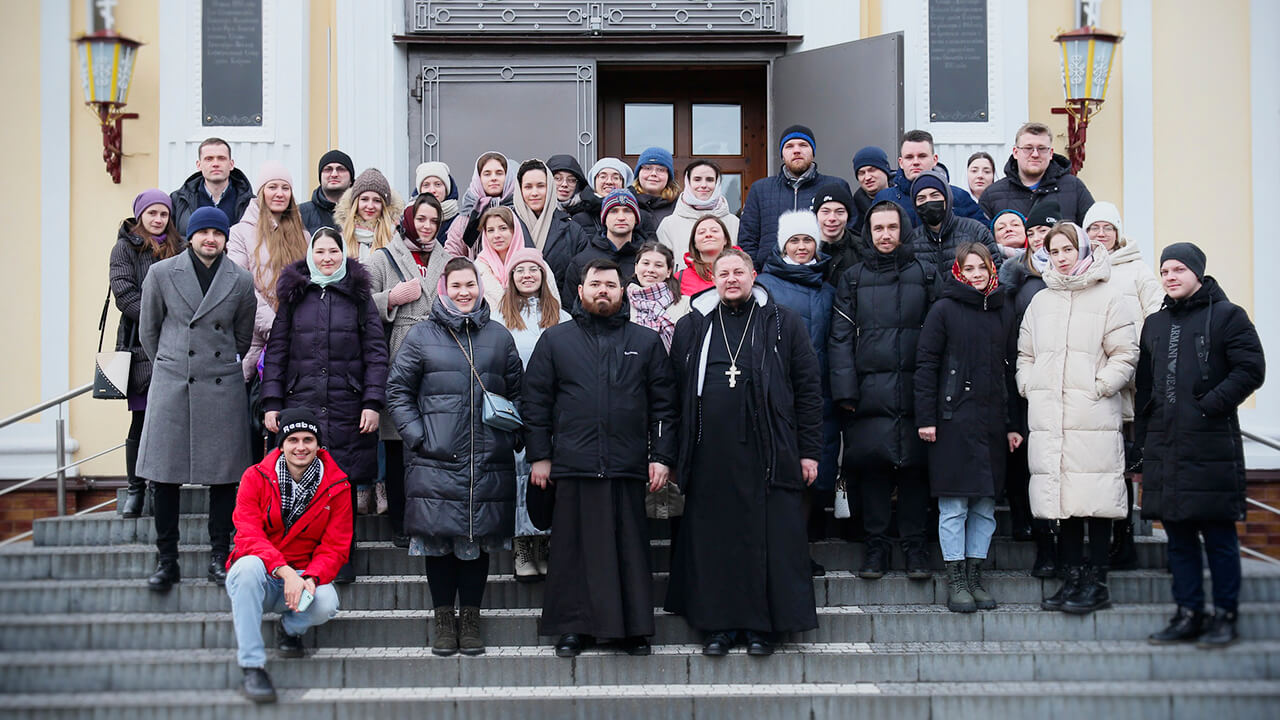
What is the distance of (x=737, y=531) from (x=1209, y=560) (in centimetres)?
230

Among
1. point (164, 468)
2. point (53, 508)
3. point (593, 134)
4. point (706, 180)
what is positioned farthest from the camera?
point (593, 134)

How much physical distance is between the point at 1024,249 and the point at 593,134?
4.13m

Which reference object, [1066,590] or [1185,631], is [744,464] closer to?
[1066,590]

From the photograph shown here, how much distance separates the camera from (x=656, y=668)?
5.45 metres

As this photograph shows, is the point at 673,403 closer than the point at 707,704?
No

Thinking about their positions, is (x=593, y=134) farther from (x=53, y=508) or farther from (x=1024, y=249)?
(x=53, y=508)

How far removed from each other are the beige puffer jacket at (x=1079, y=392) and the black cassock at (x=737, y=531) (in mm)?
1278

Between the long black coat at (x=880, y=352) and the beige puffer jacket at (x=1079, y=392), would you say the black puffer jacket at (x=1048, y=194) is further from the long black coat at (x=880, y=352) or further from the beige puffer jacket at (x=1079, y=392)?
the long black coat at (x=880, y=352)

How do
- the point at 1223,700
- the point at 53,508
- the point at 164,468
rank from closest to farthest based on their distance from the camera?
the point at 1223,700 < the point at 164,468 < the point at 53,508

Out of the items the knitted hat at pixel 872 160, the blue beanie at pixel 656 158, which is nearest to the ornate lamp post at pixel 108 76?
the blue beanie at pixel 656 158

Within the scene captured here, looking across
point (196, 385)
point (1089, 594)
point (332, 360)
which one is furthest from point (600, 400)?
point (1089, 594)

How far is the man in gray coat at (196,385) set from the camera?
5.83m

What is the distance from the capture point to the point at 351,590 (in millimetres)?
6027

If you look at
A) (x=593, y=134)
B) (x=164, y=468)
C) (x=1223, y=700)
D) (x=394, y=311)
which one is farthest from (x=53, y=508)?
(x=1223, y=700)
